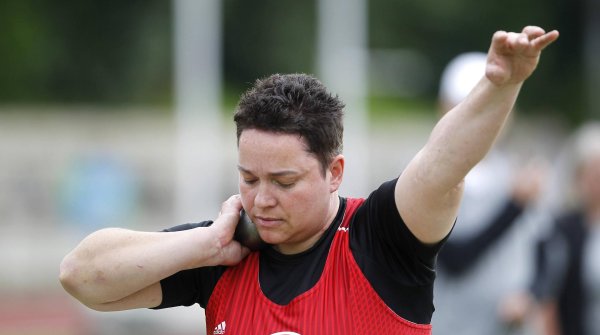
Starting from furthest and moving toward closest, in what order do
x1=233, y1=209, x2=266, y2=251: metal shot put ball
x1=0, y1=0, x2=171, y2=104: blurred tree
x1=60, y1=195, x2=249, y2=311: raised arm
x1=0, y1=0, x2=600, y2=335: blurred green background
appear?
x1=0, y1=0, x2=171, y2=104: blurred tree, x1=0, y1=0, x2=600, y2=335: blurred green background, x1=233, y1=209, x2=266, y2=251: metal shot put ball, x1=60, y1=195, x2=249, y2=311: raised arm

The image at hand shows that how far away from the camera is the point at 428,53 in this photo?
3528 cm

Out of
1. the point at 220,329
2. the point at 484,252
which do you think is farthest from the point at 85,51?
the point at 220,329

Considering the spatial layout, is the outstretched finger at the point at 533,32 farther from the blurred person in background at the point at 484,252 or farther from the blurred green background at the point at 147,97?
the blurred green background at the point at 147,97

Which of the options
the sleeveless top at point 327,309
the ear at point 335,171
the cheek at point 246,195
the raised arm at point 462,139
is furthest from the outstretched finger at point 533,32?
the cheek at point 246,195

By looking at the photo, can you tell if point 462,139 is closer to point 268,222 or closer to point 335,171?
point 335,171

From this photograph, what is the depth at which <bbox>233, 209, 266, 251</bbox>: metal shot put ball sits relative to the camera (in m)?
3.74

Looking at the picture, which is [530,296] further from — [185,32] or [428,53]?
[428,53]

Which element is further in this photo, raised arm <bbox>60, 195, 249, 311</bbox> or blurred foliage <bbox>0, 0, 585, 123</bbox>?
blurred foliage <bbox>0, 0, 585, 123</bbox>

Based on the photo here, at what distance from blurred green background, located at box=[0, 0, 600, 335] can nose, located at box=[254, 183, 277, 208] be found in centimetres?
1361

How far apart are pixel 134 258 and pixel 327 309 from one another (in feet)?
2.11

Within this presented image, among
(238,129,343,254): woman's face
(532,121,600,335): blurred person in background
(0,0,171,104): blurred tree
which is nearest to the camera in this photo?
(238,129,343,254): woman's face

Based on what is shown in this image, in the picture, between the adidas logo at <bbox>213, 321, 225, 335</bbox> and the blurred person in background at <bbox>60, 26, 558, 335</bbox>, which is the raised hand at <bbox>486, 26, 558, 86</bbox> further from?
the adidas logo at <bbox>213, 321, 225, 335</bbox>

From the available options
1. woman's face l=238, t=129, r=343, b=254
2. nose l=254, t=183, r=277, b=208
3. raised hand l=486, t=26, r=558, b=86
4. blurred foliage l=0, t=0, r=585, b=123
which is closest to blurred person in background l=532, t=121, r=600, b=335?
woman's face l=238, t=129, r=343, b=254

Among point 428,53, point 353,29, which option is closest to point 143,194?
point 353,29
